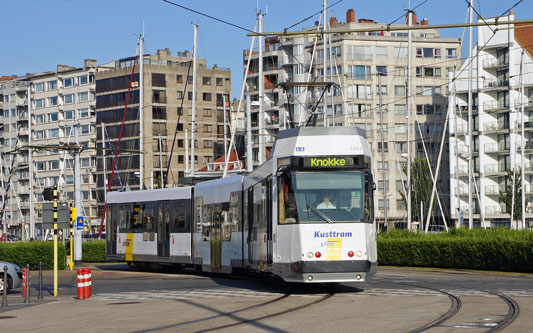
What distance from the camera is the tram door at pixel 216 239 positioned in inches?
1244

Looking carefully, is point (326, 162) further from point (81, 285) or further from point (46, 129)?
point (46, 129)

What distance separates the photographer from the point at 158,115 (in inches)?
5064

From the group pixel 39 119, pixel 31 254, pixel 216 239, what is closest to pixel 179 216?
pixel 216 239

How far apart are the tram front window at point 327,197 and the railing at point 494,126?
73028mm

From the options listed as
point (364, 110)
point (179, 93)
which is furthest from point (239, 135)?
point (364, 110)

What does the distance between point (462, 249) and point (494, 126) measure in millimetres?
58674

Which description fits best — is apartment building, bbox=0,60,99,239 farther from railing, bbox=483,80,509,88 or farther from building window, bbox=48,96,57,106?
railing, bbox=483,80,509,88

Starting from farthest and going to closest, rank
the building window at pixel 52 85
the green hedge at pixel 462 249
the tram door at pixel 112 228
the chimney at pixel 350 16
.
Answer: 1. the building window at pixel 52 85
2. the chimney at pixel 350 16
3. the tram door at pixel 112 228
4. the green hedge at pixel 462 249

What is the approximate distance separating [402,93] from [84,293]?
83709mm

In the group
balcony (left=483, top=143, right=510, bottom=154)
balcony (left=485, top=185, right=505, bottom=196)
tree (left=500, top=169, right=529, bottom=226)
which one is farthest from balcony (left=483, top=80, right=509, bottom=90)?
balcony (left=485, top=185, right=505, bottom=196)

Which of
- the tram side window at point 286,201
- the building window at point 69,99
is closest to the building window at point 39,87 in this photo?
the building window at point 69,99

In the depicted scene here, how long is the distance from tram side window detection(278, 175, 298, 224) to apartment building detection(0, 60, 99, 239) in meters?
110

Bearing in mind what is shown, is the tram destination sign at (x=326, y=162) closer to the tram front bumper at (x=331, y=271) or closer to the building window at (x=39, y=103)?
the tram front bumper at (x=331, y=271)

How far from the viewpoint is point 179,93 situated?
130625 millimetres
